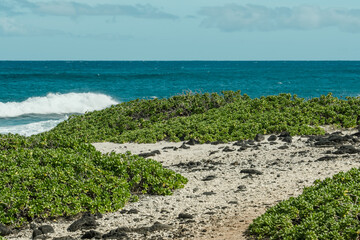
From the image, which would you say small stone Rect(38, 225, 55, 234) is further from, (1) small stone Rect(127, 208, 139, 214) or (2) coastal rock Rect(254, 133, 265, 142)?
(2) coastal rock Rect(254, 133, 265, 142)

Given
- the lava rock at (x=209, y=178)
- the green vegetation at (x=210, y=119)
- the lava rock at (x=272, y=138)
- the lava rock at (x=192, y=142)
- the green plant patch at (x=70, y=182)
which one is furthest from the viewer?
the green vegetation at (x=210, y=119)

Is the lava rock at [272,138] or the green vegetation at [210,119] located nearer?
the lava rock at [272,138]

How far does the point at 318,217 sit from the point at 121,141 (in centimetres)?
1035

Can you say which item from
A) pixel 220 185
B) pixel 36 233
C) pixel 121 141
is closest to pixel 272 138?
pixel 220 185

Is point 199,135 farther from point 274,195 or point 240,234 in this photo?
point 240,234

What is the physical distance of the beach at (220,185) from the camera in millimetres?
7102

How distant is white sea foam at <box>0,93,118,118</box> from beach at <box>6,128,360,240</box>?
753 inches

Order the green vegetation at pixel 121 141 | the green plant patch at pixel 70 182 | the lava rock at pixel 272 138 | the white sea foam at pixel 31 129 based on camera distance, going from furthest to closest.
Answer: the white sea foam at pixel 31 129
the lava rock at pixel 272 138
the green vegetation at pixel 121 141
the green plant patch at pixel 70 182

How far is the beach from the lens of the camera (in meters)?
7.10

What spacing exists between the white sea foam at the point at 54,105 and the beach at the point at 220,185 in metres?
19.1

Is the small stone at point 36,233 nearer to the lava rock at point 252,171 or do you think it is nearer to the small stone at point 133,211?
the small stone at point 133,211

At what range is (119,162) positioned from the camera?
912cm

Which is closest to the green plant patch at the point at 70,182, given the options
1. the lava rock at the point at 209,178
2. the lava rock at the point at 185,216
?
the lava rock at the point at 209,178

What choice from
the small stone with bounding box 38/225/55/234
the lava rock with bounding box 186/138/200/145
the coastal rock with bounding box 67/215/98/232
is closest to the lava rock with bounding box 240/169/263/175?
the lava rock with bounding box 186/138/200/145
